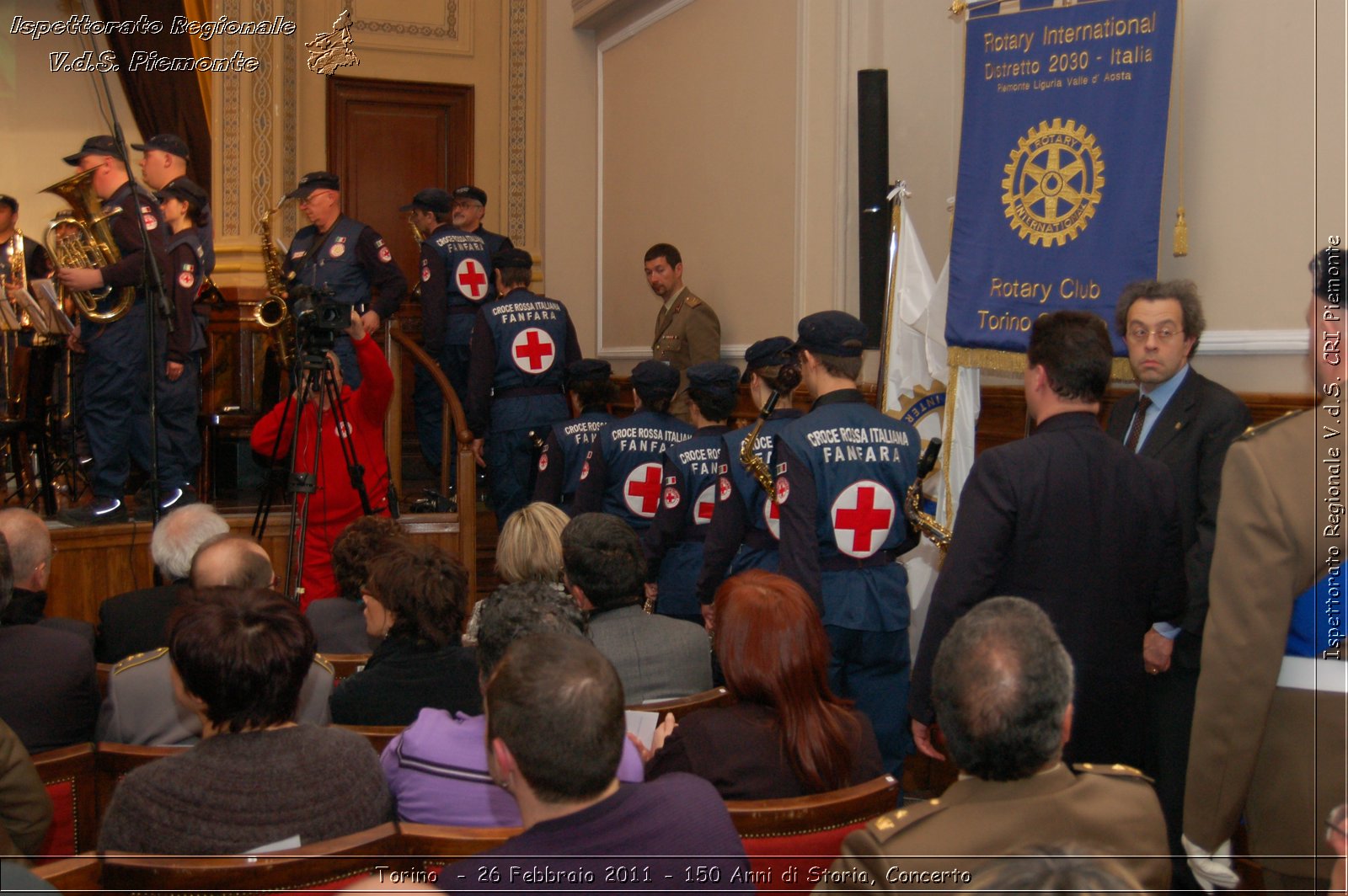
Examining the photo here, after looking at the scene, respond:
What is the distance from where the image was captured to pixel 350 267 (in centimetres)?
643

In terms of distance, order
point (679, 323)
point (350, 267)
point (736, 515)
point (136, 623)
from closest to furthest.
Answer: point (136, 623), point (736, 515), point (350, 267), point (679, 323)

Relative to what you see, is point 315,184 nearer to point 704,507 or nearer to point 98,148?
point 98,148

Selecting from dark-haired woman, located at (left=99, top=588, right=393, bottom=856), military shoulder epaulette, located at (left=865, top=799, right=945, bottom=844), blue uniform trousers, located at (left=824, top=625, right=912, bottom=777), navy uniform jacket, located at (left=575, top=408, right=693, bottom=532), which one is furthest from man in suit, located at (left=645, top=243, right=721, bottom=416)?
military shoulder epaulette, located at (left=865, top=799, right=945, bottom=844)

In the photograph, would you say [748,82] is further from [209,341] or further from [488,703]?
[488,703]

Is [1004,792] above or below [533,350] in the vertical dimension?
below

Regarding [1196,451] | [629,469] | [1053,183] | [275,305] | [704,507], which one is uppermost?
[1053,183]

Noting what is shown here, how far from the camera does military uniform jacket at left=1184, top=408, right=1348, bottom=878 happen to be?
2.09 m

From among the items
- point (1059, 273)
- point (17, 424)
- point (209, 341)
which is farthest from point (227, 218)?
point (1059, 273)

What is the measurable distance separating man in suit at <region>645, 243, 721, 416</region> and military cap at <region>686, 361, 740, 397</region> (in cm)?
169

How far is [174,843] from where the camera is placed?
1806 millimetres

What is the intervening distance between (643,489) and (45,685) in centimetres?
279

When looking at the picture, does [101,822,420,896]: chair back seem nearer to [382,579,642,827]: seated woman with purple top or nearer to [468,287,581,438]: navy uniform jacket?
[382,579,642,827]: seated woman with purple top

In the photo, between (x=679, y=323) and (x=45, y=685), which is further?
(x=679, y=323)

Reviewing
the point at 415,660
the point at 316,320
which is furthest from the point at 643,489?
the point at 415,660
